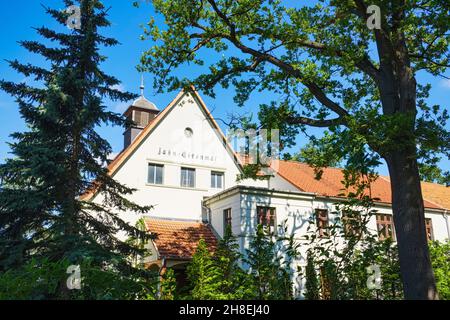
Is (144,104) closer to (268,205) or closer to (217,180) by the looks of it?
(217,180)

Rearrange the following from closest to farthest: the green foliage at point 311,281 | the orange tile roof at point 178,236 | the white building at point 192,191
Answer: the green foliage at point 311,281 < the orange tile roof at point 178,236 < the white building at point 192,191

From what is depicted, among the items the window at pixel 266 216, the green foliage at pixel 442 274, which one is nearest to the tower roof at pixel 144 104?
the window at pixel 266 216

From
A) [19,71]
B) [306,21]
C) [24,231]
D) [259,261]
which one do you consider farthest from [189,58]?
[259,261]

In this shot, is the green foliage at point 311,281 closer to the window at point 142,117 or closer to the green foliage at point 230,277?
the green foliage at point 230,277

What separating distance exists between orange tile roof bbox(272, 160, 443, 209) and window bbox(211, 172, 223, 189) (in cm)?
484

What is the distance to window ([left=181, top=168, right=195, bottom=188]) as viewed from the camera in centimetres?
2375

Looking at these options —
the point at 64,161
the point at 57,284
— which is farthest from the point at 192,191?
the point at 57,284

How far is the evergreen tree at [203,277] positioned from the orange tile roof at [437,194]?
3014 centimetres

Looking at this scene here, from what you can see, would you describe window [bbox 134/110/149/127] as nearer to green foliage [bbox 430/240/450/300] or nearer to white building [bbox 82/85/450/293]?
white building [bbox 82/85/450/293]

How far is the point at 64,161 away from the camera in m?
11.2

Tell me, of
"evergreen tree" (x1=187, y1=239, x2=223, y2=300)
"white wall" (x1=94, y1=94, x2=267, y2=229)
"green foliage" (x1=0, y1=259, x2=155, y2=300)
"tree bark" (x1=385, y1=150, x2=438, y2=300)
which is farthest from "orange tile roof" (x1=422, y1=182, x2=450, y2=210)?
"green foliage" (x1=0, y1=259, x2=155, y2=300)

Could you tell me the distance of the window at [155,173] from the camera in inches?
898

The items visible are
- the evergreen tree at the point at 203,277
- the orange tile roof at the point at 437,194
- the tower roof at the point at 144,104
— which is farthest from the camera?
the orange tile roof at the point at 437,194

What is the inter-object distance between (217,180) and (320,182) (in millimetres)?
8036
